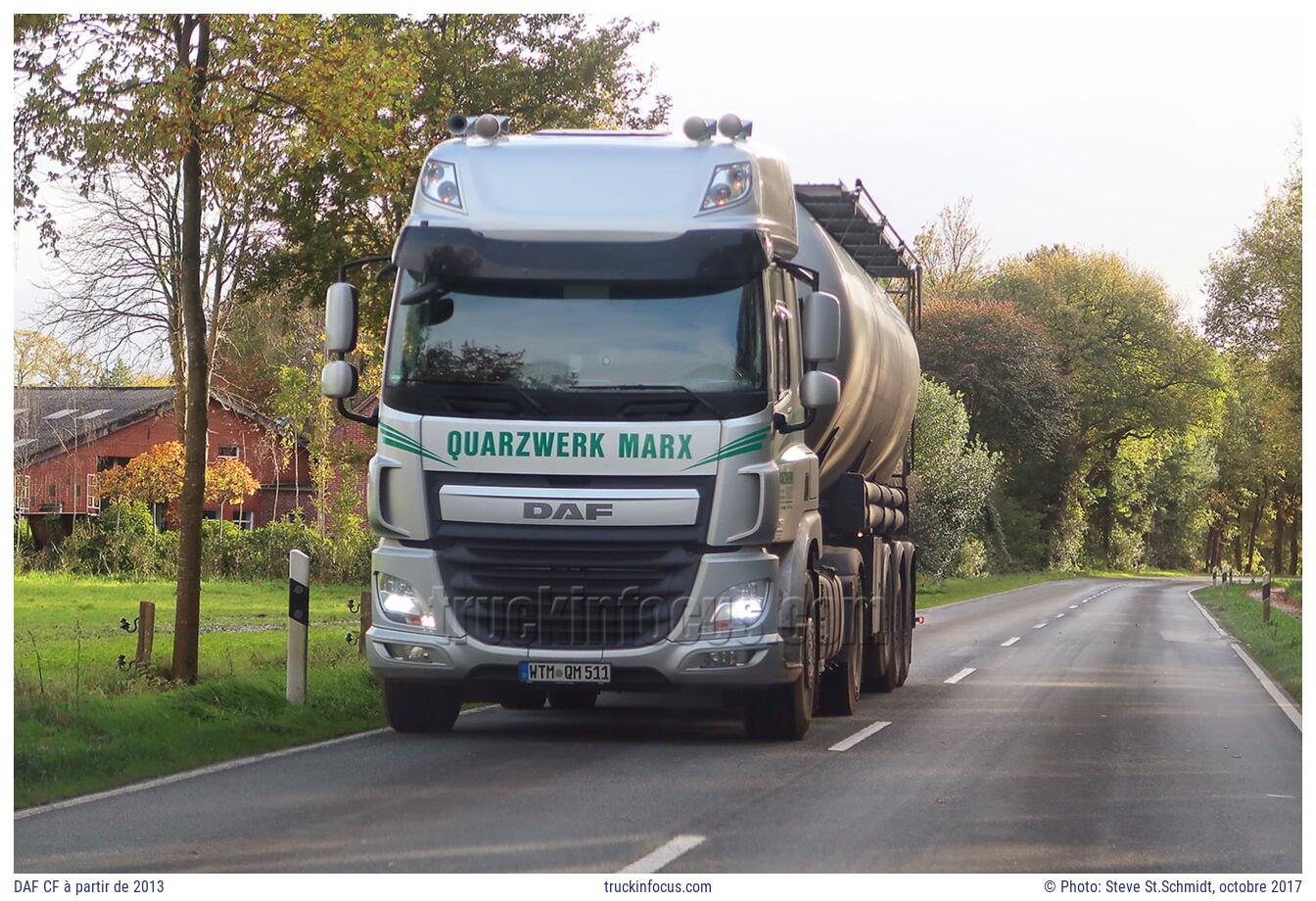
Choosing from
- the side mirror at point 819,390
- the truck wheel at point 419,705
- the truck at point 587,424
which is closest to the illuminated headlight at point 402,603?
the truck at point 587,424

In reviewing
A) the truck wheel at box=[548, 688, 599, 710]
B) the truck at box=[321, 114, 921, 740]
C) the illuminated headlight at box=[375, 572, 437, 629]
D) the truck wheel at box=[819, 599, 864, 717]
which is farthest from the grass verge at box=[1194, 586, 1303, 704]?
the illuminated headlight at box=[375, 572, 437, 629]

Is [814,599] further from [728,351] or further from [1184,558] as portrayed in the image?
[1184,558]

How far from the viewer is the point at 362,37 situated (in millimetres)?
13477

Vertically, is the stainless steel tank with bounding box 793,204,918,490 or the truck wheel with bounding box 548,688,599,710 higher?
the stainless steel tank with bounding box 793,204,918,490

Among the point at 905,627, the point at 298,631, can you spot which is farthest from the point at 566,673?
the point at 905,627

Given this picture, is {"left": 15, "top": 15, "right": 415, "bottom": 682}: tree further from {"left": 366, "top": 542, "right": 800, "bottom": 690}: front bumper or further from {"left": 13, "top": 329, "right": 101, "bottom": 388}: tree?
{"left": 13, "top": 329, "right": 101, "bottom": 388}: tree

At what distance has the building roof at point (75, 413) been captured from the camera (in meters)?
62.7

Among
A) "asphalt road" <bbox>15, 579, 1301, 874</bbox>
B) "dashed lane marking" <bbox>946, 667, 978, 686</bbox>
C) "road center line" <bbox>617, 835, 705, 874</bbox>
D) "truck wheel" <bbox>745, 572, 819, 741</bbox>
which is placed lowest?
"dashed lane marking" <bbox>946, 667, 978, 686</bbox>

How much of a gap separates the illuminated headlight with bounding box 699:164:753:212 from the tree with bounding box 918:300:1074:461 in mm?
56620

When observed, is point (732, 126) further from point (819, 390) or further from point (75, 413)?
point (75, 413)

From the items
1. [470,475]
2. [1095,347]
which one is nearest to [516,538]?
[470,475]

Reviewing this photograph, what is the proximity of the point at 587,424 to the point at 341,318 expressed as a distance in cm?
181

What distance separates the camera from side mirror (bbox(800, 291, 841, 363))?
10977mm

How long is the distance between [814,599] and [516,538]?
8.03 ft
